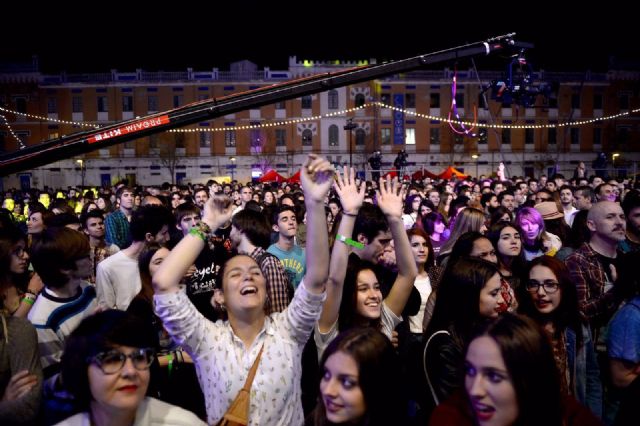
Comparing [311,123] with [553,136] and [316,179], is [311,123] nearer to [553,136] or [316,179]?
[553,136]

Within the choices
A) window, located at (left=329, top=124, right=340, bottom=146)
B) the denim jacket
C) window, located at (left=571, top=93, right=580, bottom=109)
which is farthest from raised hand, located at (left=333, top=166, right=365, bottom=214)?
window, located at (left=571, top=93, right=580, bottom=109)

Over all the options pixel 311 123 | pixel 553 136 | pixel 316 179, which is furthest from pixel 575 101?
pixel 316 179

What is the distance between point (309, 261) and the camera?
249cm

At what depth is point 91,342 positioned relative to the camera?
1939mm

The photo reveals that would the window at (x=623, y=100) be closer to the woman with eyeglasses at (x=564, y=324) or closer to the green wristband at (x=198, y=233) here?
the woman with eyeglasses at (x=564, y=324)

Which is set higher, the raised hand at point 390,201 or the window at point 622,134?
the window at point 622,134

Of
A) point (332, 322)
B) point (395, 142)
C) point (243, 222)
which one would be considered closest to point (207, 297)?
point (243, 222)

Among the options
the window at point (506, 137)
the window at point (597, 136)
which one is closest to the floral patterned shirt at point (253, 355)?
the window at point (506, 137)

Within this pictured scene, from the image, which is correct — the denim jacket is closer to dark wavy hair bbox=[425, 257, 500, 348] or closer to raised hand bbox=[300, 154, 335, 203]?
dark wavy hair bbox=[425, 257, 500, 348]

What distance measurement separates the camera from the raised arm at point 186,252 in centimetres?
232

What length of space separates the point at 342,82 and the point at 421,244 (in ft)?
5.60

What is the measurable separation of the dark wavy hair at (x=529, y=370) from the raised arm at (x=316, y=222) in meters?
0.82

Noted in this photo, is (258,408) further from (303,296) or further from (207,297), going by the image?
(207,297)

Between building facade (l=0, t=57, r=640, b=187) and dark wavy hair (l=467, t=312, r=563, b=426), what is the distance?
41.9 m
